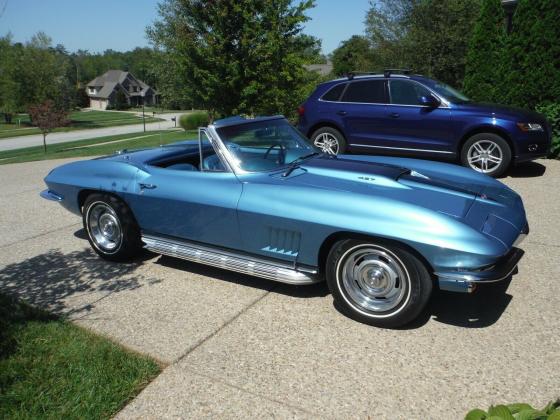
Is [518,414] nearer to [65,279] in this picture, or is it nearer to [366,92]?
[65,279]

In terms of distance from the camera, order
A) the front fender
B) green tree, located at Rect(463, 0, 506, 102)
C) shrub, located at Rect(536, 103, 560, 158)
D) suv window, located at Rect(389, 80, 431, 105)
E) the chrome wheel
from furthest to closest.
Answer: green tree, located at Rect(463, 0, 506, 102) → shrub, located at Rect(536, 103, 560, 158) → suv window, located at Rect(389, 80, 431, 105) → the chrome wheel → the front fender

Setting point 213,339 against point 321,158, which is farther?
point 321,158

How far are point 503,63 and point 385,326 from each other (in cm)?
984

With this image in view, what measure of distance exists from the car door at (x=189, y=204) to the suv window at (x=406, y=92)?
527 centimetres

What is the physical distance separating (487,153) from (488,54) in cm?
491

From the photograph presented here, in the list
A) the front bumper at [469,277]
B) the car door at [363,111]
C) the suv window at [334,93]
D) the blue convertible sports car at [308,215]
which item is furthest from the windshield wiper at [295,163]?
the suv window at [334,93]

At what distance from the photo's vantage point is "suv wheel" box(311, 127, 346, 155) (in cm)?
893

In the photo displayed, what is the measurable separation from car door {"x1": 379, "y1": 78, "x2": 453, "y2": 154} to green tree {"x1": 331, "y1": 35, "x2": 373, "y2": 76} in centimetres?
270

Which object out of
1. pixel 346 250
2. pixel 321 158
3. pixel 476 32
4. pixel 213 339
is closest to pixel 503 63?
pixel 476 32

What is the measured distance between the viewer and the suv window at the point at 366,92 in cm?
858

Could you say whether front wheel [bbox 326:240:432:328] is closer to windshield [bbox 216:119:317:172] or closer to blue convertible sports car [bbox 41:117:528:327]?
blue convertible sports car [bbox 41:117:528:327]

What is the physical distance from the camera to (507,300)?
3.81m

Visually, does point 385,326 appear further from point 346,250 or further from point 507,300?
point 507,300

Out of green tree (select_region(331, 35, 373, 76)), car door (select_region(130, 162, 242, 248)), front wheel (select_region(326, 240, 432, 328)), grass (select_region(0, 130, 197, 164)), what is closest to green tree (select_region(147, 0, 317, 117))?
green tree (select_region(331, 35, 373, 76))
